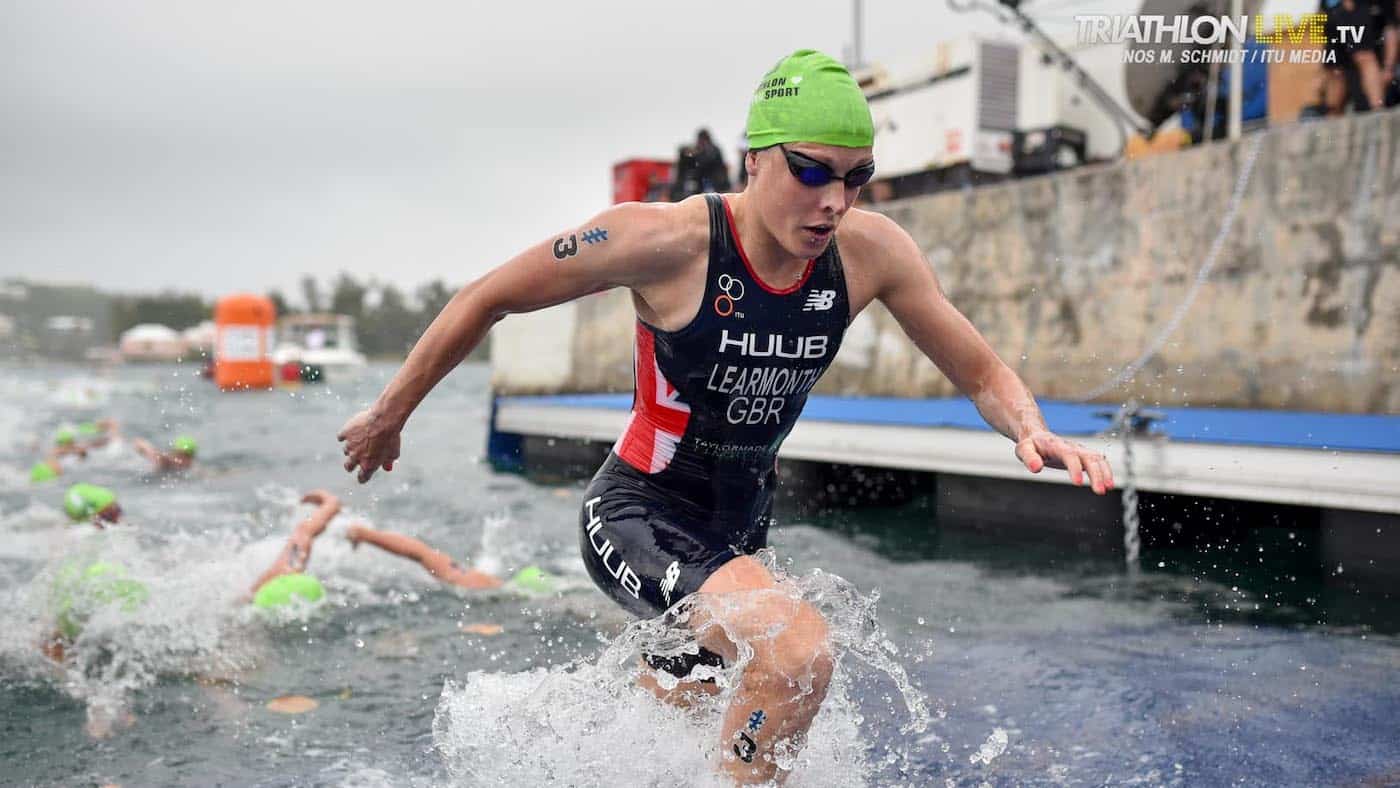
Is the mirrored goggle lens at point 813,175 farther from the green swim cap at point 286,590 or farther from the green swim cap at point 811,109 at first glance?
the green swim cap at point 286,590

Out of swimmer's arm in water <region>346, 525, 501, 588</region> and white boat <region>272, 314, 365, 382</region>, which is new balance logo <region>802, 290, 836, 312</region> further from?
white boat <region>272, 314, 365, 382</region>

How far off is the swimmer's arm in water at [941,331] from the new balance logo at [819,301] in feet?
0.68

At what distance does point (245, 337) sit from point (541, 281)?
30.3 m

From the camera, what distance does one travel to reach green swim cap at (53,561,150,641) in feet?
19.2

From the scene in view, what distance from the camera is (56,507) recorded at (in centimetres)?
1137

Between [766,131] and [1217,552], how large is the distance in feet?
19.8

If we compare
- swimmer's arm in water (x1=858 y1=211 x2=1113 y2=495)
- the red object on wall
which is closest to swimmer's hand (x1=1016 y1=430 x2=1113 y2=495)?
swimmer's arm in water (x1=858 y1=211 x2=1113 y2=495)

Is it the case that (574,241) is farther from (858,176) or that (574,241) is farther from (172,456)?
(172,456)

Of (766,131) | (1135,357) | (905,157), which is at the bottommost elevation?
(1135,357)

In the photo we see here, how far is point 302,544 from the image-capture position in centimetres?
687

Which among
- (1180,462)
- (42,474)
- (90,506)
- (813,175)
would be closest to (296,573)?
(90,506)

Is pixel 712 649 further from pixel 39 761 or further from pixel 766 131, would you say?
pixel 39 761

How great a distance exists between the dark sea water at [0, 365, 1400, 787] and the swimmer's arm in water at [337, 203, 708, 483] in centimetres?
98

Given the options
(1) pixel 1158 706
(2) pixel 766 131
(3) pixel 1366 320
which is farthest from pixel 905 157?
(2) pixel 766 131
